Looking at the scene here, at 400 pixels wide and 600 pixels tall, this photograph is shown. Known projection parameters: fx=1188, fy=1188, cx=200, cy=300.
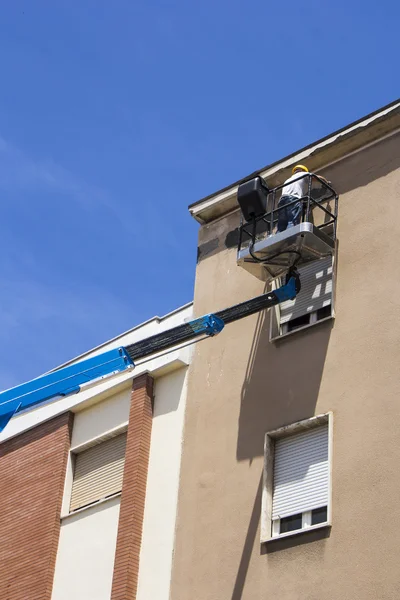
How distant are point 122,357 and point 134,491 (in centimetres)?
214

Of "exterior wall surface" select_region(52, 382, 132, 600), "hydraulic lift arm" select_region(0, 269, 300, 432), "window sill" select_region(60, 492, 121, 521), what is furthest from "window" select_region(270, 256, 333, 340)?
"window sill" select_region(60, 492, 121, 521)

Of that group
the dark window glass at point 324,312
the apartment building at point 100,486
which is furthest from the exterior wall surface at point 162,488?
the dark window glass at point 324,312

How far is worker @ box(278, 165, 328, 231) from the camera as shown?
57.1ft

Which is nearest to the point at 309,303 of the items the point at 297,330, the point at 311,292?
the point at 311,292

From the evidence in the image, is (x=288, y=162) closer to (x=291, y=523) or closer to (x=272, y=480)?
(x=272, y=480)

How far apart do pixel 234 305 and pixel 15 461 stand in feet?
18.4

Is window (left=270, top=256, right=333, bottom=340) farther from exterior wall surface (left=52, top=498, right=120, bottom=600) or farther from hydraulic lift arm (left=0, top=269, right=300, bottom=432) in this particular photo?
exterior wall surface (left=52, top=498, right=120, bottom=600)

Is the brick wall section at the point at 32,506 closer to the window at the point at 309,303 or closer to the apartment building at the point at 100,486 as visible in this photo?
the apartment building at the point at 100,486

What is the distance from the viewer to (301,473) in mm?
16156

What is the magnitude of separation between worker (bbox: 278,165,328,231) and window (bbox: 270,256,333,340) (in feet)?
2.45

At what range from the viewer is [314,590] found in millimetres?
14797

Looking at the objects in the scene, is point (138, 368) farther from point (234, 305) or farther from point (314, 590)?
point (314, 590)

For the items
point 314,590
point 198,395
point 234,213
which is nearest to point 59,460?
point 198,395

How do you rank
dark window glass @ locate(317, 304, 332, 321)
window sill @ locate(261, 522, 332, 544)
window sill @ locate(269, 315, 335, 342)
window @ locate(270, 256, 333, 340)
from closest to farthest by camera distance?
1. window sill @ locate(261, 522, 332, 544)
2. window sill @ locate(269, 315, 335, 342)
3. dark window glass @ locate(317, 304, 332, 321)
4. window @ locate(270, 256, 333, 340)
